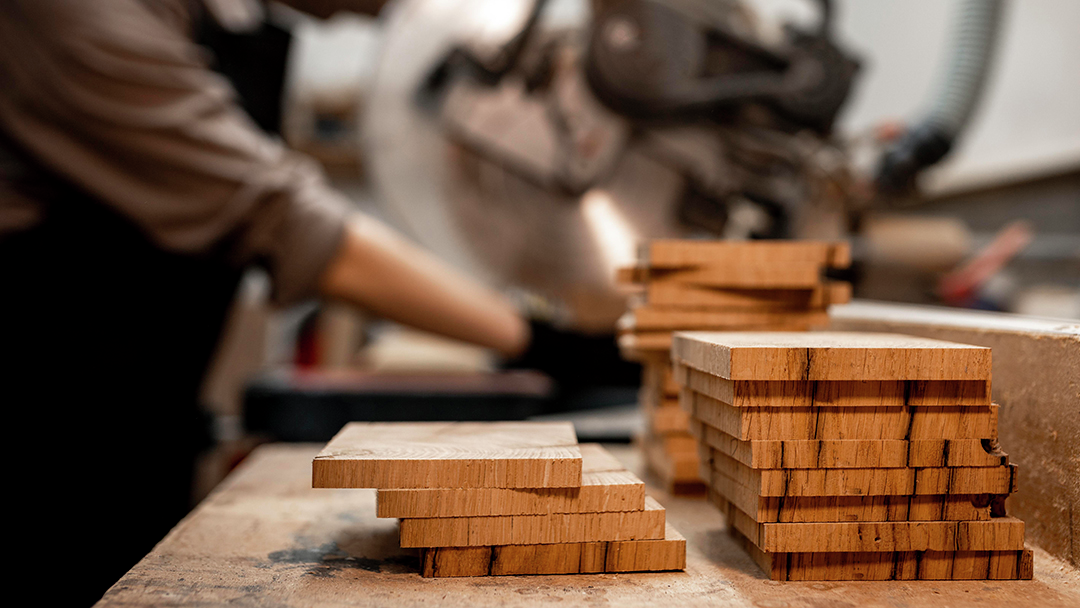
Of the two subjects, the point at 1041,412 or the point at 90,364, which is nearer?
the point at 1041,412

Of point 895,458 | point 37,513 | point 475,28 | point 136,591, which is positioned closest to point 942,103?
point 475,28

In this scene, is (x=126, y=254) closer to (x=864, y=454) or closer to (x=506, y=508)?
(x=506, y=508)

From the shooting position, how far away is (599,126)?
5.34 feet

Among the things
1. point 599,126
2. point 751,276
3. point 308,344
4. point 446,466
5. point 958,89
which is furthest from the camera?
point 308,344

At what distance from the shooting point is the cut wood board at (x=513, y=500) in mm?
657

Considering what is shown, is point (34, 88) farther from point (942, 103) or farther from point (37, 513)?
point (942, 103)

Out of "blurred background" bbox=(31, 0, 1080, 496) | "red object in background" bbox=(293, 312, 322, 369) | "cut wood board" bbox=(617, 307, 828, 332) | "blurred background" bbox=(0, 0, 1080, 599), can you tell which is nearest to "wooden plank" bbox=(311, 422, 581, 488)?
"cut wood board" bbox=(617, 307, 828, 332)

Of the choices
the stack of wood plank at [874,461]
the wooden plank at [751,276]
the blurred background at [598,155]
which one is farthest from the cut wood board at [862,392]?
the blurred background at [598,155]

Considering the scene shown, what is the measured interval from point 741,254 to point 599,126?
29.5 inches

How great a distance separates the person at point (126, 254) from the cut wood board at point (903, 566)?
1.05m

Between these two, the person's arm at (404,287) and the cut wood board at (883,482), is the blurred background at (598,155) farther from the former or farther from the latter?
the cut wood board at (883,482)

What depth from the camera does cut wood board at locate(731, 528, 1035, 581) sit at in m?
0.68

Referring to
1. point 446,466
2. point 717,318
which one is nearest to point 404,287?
point 717,318

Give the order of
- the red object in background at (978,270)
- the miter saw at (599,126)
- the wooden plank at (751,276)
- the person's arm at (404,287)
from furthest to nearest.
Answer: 1. the red object in background at (978,270)
2. the miter saw at (599,126)
3. the person's arm at (404,287)
4. the wooden plank at (751,276)
